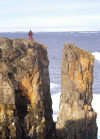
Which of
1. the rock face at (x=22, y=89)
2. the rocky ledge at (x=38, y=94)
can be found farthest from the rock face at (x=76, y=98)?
the rock face at (x=22, y=89)

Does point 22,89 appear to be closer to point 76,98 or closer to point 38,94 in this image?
point 38,94

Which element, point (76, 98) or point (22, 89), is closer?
point (22, 89)

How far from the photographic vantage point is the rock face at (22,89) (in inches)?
938

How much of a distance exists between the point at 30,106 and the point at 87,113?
6161mm

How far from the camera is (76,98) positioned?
97.5 feet

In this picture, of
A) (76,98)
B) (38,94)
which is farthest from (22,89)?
(76,98)

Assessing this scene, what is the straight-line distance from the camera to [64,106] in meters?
30.2

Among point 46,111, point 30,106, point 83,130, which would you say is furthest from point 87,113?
point 30,106

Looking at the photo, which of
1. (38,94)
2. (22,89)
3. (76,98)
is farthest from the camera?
(76,98)

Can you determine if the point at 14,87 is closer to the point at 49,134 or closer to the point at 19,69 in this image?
the point at 19,69

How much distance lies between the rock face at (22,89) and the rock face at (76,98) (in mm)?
3048

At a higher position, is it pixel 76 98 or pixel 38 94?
pixel 38 94

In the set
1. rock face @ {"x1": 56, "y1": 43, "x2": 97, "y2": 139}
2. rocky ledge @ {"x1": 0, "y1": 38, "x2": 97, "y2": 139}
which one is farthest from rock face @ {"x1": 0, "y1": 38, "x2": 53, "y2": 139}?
rock face @ {"x1": 56, "y1": 43, "x2": 97, "y2": 139}

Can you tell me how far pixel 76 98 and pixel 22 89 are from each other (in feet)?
19.9
